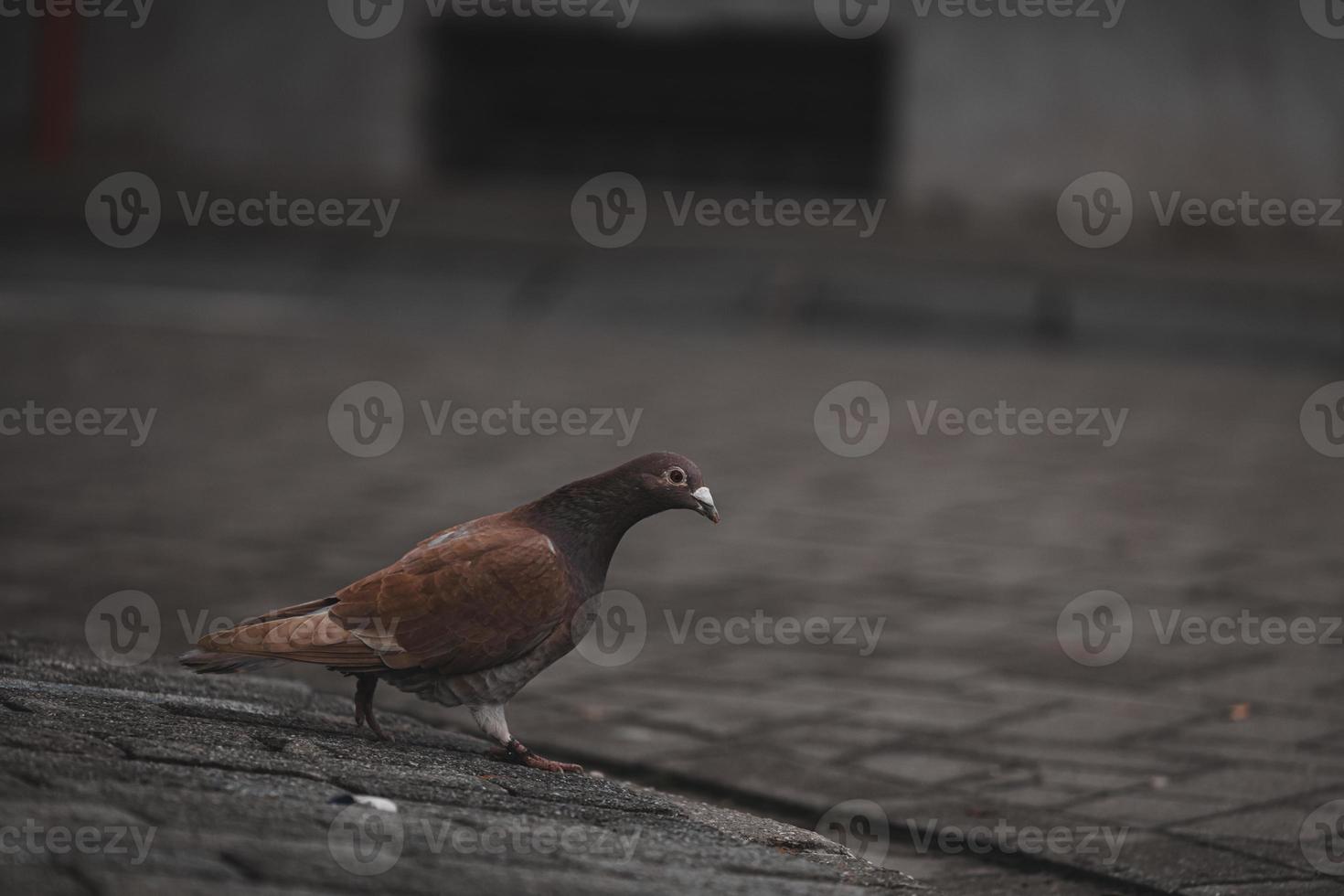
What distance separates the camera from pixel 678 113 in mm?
13305

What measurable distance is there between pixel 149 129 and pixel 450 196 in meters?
2.49

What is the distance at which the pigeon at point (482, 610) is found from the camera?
9.33ft

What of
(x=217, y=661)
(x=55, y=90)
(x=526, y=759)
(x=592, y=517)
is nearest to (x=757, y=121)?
(x=55, y=90)

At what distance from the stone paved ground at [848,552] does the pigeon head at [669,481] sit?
0.84m

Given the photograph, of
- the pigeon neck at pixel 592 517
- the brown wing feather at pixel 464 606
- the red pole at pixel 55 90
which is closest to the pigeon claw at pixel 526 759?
the brown wing feather at pixel 464 606

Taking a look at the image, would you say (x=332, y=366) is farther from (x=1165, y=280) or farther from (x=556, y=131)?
(x=1165, y=280)

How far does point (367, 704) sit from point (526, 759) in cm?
31

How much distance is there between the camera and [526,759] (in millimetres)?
3002

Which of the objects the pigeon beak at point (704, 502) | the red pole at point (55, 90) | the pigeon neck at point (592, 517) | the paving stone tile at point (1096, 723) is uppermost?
the red pole at point (55, 90)

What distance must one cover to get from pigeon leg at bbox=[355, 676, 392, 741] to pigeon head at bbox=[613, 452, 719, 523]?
593 mm

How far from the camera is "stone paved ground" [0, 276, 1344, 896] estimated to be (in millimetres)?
3590

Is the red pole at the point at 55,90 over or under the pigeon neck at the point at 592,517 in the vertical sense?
over

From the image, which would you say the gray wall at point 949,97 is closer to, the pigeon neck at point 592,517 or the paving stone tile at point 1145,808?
the paving stone tile at point 1145,808

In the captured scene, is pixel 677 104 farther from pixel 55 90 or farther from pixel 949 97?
pixel 55 90
